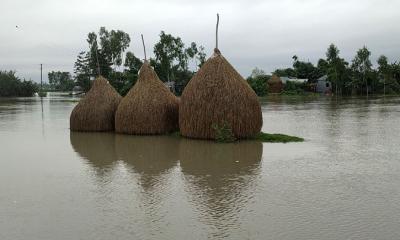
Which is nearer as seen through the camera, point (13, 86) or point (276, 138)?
point (276, 138)

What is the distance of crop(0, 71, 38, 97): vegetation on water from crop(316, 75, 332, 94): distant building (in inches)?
1775

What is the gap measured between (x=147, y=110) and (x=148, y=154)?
3.83 m

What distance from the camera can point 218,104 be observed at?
43.8 feet

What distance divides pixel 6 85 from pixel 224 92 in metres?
64.8

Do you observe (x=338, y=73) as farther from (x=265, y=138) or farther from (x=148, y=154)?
(x=148, y=154)

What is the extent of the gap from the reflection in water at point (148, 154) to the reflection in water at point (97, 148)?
25 cm

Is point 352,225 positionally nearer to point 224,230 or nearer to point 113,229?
point 224,230

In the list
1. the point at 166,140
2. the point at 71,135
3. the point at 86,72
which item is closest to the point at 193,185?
the point at 166,140

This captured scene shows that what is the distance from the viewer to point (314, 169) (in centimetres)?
927

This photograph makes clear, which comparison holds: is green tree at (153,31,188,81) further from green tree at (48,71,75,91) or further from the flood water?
green tree at (48,71,75,91)

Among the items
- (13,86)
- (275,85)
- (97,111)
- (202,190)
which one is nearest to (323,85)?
(275,85)

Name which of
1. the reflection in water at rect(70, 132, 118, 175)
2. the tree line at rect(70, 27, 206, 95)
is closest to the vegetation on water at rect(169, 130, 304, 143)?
the reflection in water at rect(70, 132, 118, 175)

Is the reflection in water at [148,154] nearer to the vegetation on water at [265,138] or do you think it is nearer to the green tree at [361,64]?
the vegetation on water at [265,138]

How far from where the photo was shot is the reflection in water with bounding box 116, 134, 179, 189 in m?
9.27
